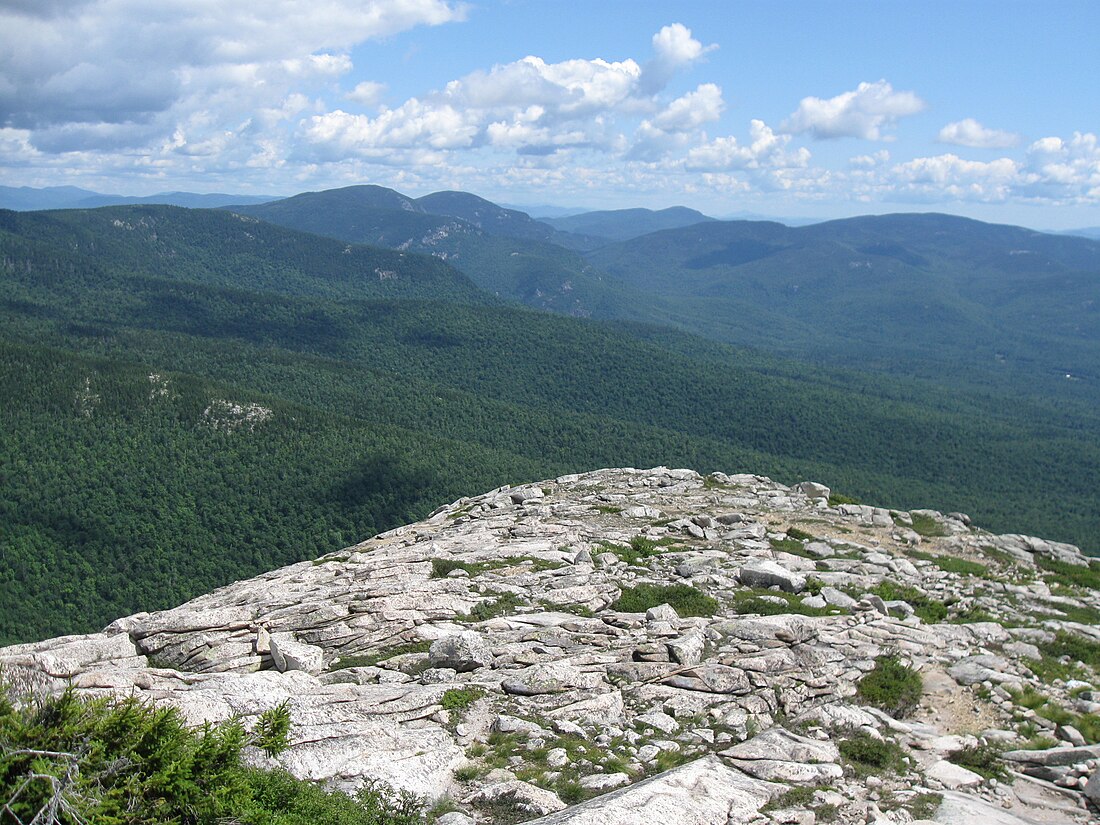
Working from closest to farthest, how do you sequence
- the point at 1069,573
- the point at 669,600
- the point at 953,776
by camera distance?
the point at 953,776 → the point at 669,600 → the point at 1069,573

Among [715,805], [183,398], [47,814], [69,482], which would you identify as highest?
[47,814]

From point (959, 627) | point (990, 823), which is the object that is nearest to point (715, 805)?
point (990, 823)

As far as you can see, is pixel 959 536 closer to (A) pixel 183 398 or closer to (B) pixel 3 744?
(B) pixel 3 744

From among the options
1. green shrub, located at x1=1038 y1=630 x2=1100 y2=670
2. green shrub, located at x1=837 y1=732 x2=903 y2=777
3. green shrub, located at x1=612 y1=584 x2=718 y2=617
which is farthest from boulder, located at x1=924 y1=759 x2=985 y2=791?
green shrub, located at x1=1038 y1=630 x2=1100 y2=670

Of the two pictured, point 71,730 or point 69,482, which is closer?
point 71,730

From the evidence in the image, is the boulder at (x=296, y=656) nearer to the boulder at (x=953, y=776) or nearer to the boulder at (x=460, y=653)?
the boulder at (x=460, y=653)

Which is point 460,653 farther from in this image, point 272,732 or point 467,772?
point 272,732

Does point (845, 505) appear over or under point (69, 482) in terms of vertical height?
over

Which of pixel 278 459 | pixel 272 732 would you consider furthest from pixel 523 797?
pixel 278 459
